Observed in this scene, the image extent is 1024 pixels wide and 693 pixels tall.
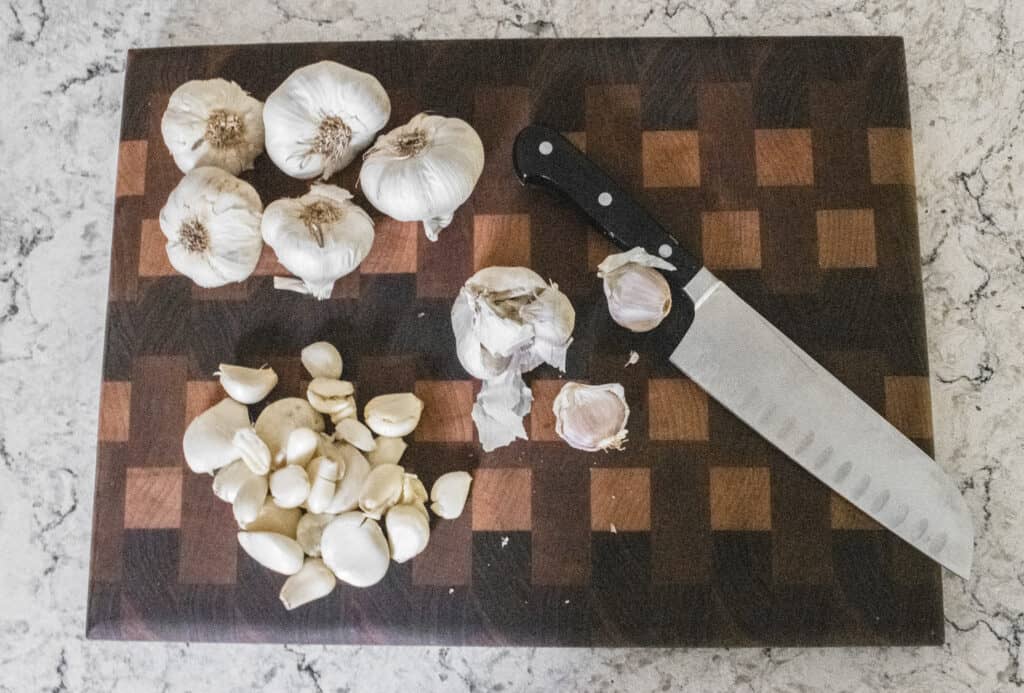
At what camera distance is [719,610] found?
903mm

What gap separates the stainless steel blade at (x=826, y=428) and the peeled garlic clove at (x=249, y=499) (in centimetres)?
48

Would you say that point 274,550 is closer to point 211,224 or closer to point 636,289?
point 211,224

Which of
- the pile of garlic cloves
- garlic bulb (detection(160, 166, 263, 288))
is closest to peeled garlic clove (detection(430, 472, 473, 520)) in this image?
the pile of garlic cloves

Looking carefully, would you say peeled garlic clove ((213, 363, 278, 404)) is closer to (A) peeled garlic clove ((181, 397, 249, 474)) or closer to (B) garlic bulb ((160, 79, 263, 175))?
(A) peeled garlic clove ((181, 397, 249, 474))

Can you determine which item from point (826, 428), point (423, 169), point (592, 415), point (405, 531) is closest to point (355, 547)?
point (405, 531)

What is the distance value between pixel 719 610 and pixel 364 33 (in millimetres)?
788

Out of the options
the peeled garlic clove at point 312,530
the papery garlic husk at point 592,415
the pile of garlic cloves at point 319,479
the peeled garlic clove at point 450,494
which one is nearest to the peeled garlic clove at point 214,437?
the pile of garlic cloves at point 319,479

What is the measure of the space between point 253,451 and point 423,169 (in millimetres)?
336

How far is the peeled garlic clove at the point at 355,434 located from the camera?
0.89 m

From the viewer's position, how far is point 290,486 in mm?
846

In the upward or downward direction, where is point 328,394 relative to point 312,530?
upward

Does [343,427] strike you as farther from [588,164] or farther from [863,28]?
[863,28]

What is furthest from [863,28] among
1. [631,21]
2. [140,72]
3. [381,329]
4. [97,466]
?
[97,466]

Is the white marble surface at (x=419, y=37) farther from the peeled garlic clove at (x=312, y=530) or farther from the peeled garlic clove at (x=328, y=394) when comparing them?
the peeled garlic clove at (x=328, y=394)
